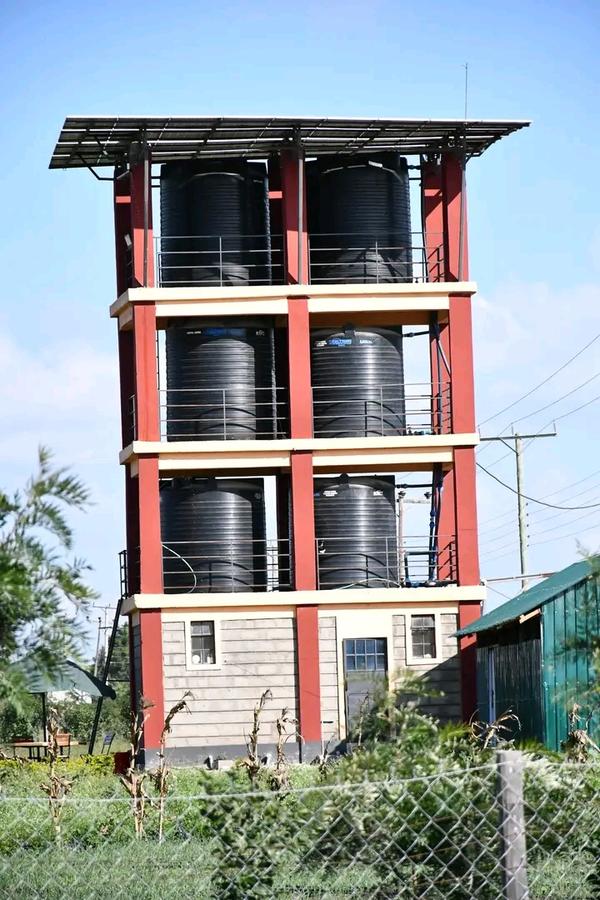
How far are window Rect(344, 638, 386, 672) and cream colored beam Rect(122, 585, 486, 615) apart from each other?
84 centimetres

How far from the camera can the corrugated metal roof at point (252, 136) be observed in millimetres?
36156

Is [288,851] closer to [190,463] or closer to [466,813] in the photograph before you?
[466,813]

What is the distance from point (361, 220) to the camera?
3862cm

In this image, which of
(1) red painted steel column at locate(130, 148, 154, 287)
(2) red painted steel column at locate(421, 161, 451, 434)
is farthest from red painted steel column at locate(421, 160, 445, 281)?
(1) red painted steel column at locate(130, 148, 154, 287)

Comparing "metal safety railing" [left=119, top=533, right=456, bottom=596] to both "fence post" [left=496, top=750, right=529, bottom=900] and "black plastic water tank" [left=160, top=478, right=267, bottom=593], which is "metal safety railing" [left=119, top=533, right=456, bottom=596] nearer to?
"black plastic water tank" [left=160, top=478, right=267, bottom=593]

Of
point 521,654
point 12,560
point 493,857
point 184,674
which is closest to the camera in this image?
point 12,560

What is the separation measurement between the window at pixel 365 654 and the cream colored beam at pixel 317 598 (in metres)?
0.84

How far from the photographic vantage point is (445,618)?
1454 inches

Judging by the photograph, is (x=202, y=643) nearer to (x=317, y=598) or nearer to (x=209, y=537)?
(x=209, y=537)

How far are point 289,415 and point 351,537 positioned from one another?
10.5 ft

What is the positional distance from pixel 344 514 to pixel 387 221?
23.4ft

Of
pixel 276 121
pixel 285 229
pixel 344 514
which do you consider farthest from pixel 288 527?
pixel 276 121

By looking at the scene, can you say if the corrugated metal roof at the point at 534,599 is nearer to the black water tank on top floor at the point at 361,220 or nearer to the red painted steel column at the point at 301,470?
the red painted steel column at the point at 301,470

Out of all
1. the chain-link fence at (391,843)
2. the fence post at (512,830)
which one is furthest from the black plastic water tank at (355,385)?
the fence post at (512,830)
